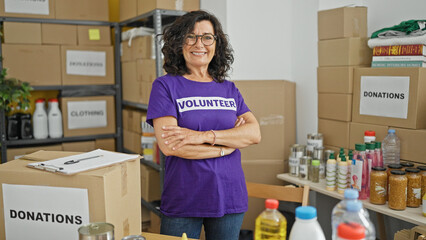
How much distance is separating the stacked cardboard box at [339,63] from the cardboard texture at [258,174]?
377mm

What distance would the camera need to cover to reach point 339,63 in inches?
97.8

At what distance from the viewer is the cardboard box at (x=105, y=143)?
11.8 ft

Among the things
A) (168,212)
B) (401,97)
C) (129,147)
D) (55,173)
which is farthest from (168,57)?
(129,147)

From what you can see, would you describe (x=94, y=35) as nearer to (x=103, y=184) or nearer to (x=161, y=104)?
(x=161, y=104)

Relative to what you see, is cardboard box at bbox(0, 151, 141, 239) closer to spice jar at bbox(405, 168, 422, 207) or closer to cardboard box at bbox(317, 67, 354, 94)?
spice jar at bbox(405, 168, 422, 207)

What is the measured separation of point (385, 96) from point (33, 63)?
265 centimetres

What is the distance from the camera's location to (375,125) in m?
2.32

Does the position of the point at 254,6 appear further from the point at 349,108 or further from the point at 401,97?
the point at 401,97

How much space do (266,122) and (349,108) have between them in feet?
1.83

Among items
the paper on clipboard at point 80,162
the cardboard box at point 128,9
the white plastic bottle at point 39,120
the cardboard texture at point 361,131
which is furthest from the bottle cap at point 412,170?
the white plastic bottle at point 39,120

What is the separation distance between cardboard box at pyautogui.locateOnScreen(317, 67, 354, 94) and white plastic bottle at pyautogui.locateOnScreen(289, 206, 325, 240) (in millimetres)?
1711

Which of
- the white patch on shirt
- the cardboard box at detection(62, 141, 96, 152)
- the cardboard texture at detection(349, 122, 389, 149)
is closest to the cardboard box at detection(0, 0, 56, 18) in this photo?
the cardboard box at detection(62, 141, 96, 152)

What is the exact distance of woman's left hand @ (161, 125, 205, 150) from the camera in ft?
5.53

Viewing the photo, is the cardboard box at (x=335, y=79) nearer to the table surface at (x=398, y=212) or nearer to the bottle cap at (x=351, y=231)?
the table surface at (x=398, y=212)
